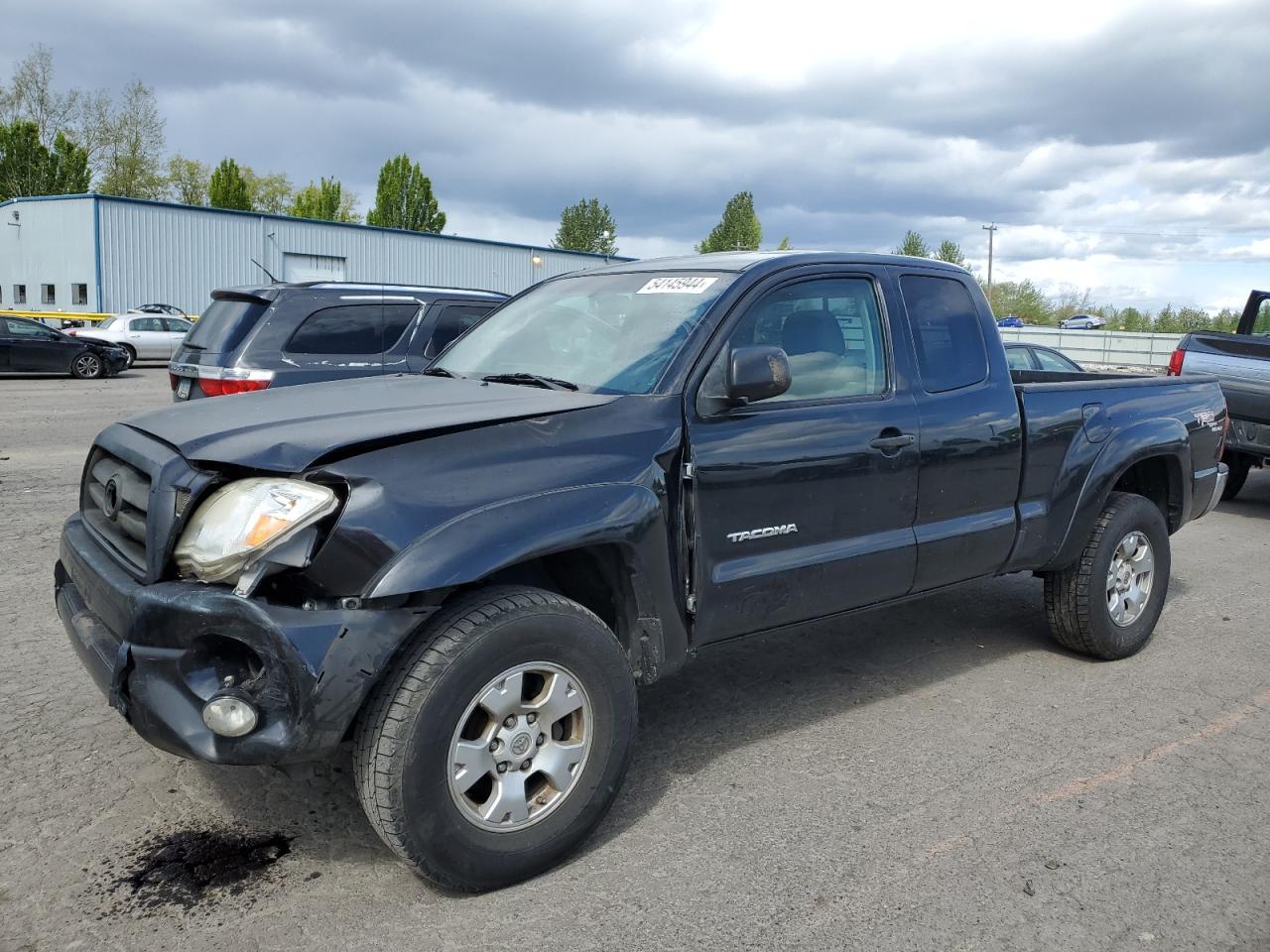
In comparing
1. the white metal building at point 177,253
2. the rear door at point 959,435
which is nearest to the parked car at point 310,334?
the rear door at point 959,435

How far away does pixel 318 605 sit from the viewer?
104 inches

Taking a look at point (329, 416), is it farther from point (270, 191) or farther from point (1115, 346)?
point (270, 191)

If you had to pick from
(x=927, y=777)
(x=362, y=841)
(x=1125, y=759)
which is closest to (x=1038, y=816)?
(x=927, y=777)

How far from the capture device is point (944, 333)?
4426mm

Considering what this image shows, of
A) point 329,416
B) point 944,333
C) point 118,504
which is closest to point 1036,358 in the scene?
point 944,333

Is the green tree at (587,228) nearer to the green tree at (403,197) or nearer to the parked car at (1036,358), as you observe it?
the green tree at (403,197)

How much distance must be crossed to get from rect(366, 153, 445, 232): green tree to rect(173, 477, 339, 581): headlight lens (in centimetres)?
7587

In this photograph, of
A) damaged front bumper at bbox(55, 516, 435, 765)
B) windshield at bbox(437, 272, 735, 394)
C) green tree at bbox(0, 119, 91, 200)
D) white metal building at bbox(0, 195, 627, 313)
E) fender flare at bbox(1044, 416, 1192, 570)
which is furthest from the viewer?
green tree at bbox(0, 119, 91, 200)

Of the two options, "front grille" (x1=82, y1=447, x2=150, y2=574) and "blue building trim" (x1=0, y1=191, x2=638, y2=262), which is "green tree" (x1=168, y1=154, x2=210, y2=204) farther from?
"front grille" (x1=82, y1=447, x2=150, y2=574)

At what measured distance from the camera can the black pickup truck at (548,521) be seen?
2668mm

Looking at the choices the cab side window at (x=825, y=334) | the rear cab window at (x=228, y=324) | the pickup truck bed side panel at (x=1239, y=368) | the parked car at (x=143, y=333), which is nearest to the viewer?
the cab side window at (x=825, y=334)

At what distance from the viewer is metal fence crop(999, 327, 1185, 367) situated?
3631cm

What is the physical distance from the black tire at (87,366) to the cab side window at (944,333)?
75.4 feet

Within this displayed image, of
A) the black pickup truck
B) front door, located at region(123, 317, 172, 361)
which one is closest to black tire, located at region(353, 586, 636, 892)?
the black pickup truck
